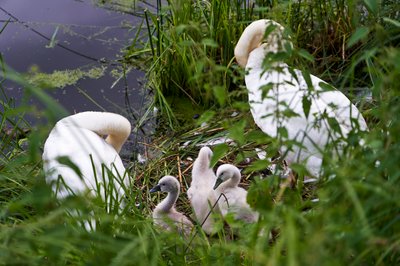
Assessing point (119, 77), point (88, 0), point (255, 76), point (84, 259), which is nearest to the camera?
point (84, 259)

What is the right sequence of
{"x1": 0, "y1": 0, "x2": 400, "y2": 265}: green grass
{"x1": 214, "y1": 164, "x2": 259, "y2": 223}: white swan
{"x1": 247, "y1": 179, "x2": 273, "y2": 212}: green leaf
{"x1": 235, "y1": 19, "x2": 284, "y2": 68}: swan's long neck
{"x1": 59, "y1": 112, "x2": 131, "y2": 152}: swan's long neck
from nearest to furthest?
{"x1": 0, "y1": 0, "x2": 400, "y2": 265}: green grass < {"x1": 247, "y1": 179, "x2": 273, "y2": 212}: green leaf < {"x1": 214, "y1": 164, "x2": 259, "y2": 223}: white swan < {"x1": 59, "y1": 112, "x2": 131, "y2": 152}: swan's long neck < {"x1": 235, "y1": 19, "x2": 284, "y2": 68}: swan's long neck

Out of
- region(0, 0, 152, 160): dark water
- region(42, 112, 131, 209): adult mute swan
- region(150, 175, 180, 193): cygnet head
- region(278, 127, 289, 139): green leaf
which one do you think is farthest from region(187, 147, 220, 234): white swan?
region(278, 127, 289, 139): green leaf

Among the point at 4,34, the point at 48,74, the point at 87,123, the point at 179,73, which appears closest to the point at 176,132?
the point at 179,73

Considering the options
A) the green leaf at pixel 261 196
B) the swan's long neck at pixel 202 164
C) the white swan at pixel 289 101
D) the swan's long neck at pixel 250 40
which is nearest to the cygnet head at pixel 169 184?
the swan's long neck at pixel 202 164

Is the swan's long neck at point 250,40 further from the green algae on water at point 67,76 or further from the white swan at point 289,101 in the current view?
the green algae on water at point 67,76

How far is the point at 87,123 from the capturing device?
3.75 metres

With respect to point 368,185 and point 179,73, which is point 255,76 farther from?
point 368,185

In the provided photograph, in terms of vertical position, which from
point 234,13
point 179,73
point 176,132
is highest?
point 234,13

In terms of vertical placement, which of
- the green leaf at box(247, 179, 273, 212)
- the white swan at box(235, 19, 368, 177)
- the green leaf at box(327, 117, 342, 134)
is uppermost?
the green leaf at box(327, 117, 342, 134)

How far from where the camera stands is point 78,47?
5656mm

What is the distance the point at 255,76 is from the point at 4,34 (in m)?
2.97

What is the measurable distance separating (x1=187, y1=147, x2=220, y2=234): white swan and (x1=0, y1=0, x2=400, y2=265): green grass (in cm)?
23

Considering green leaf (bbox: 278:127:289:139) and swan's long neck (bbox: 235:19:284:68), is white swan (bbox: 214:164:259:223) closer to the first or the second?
swan's long neck (bbox: 235:19:284:68)

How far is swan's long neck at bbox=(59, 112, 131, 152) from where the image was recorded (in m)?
3.74
